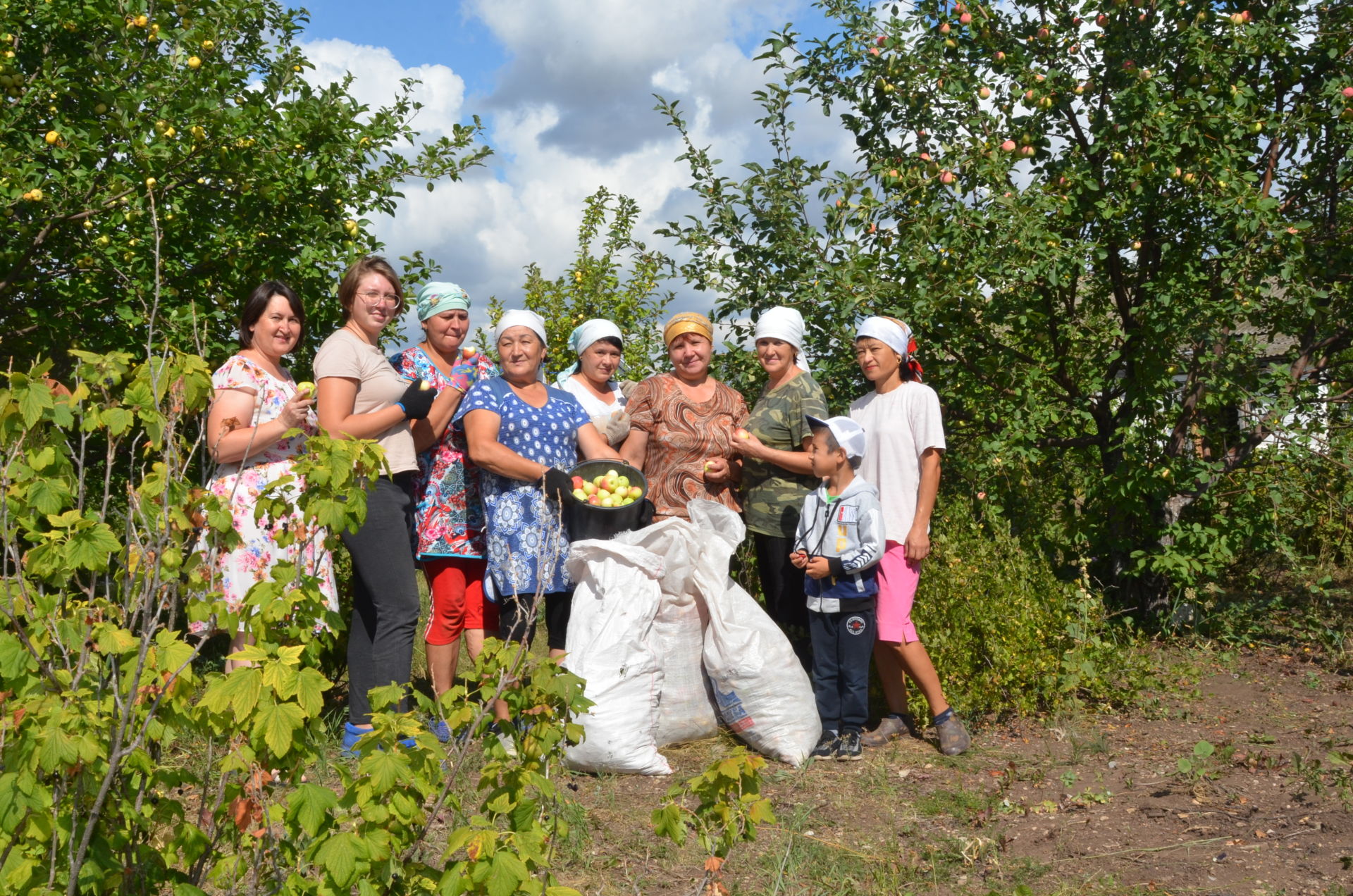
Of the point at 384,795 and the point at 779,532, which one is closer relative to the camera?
the point at 384,795

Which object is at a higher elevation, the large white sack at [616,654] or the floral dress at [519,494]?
the floral dress at [519,494]

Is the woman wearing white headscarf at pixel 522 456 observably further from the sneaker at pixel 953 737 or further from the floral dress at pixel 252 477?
the sneaker at pixel 953 737

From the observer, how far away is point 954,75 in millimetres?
5137

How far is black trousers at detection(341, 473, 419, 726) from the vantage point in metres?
3.81

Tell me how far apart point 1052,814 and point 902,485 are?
1.32m

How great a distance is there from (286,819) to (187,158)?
3540 mm

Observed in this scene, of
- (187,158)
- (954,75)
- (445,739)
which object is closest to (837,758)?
(445,739)

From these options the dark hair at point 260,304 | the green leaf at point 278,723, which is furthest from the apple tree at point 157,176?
the green leaf at point 278,723

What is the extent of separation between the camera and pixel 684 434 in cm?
438

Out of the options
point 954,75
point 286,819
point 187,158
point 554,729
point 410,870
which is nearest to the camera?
point 286,819

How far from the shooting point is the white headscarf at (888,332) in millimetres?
4297

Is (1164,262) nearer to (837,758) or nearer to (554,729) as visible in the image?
(837,758)

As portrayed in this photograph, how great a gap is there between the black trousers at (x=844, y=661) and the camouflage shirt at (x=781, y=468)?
0.41 meters

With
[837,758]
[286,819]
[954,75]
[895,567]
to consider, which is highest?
[954,75]
